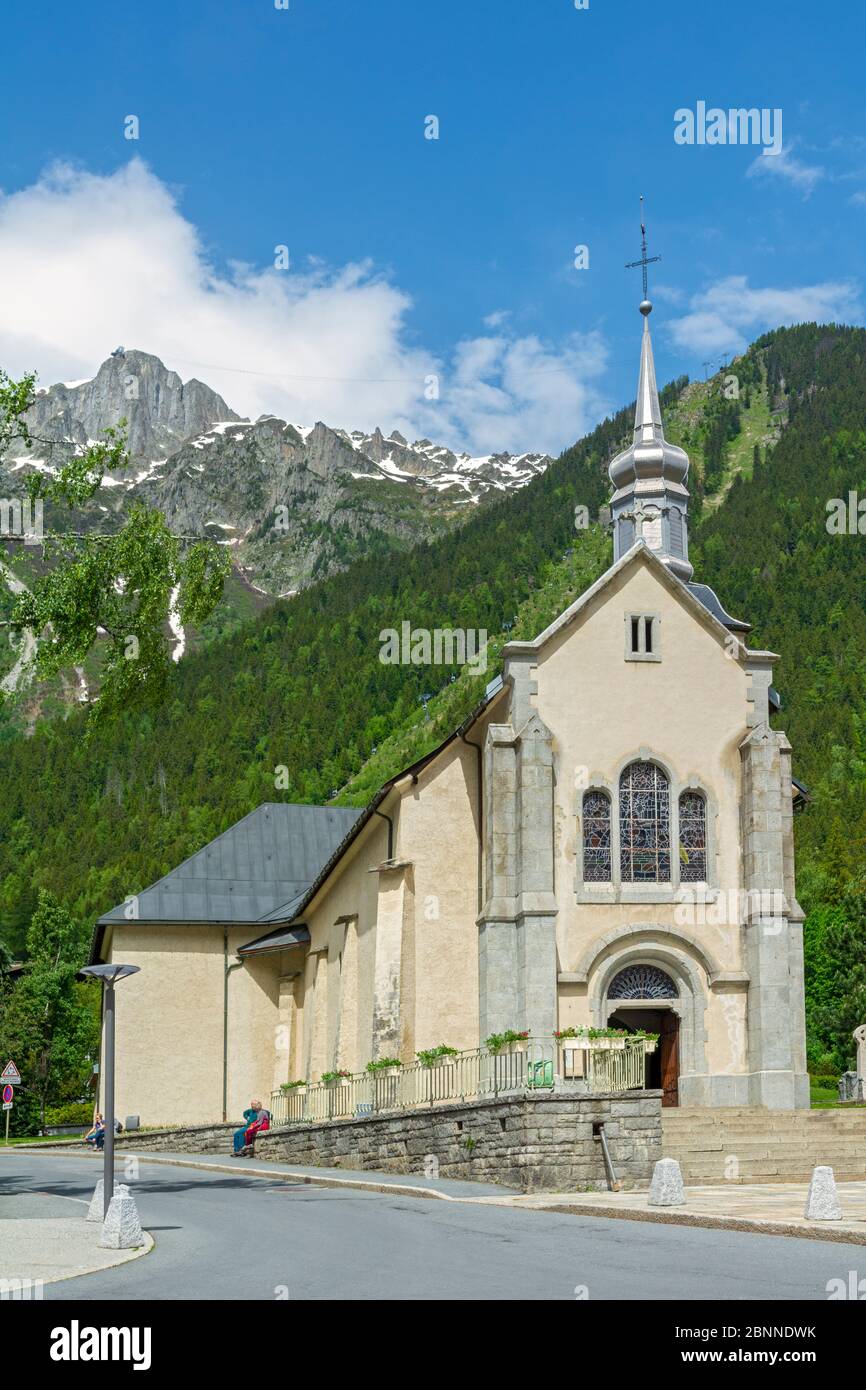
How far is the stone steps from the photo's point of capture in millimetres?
27703

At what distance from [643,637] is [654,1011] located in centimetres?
834

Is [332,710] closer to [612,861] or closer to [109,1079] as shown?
[612,861]

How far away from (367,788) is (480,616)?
112 feet

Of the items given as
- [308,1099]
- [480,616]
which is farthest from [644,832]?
[480,616]

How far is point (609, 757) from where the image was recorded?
112 feet

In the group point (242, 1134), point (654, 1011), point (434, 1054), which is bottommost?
point (242, 1134)

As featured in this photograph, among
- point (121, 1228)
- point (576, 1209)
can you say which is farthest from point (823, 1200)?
point (121, 1228)

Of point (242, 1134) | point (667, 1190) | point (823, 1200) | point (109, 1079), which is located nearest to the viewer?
point (823, 1200)

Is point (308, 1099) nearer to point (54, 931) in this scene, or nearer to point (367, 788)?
point (54, 931)

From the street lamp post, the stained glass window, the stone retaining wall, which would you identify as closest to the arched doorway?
the stained glass window

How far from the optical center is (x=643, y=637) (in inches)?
1379

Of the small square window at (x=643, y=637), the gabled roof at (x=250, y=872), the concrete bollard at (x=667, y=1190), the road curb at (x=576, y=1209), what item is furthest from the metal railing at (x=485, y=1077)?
the gabled roof at (x=250, y=872)

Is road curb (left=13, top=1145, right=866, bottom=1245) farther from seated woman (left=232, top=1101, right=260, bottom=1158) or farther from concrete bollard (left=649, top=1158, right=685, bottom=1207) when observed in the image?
seated woman (left=232, top=1101, right=260, bottom=1158)

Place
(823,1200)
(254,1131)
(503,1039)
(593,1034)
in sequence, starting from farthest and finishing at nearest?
(254,1131), (503,1039), (593,1034), (823,1200)
